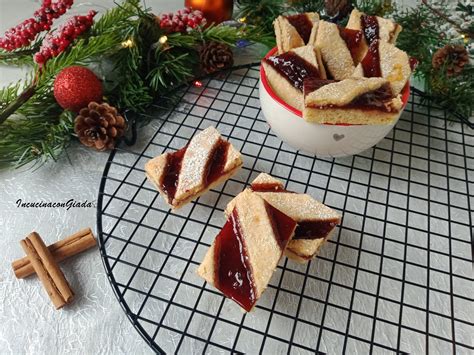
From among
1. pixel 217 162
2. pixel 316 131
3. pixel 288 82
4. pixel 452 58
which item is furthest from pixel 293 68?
pixel 452 58

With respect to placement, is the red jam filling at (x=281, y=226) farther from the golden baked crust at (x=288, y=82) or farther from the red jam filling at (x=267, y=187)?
the golden baked crust at (x=288, y=82)

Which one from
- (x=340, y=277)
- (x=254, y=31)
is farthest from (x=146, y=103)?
(x=340, y=277)

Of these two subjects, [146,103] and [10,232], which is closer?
[10,232]

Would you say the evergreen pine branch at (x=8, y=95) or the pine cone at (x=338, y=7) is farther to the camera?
the pine cone at (x=338, y=7)

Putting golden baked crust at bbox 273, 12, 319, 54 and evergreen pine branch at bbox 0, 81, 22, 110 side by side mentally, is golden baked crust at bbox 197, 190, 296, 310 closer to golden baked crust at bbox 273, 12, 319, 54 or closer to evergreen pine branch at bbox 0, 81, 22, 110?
golden baked crust at bbox 273, 12, 319, 54

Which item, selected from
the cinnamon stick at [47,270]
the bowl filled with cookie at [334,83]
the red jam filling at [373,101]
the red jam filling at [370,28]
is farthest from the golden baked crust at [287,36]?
the cinnamon stick at [47,270]

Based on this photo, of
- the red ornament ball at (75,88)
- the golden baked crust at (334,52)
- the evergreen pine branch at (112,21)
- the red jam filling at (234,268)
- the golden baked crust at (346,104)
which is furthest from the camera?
the evergreen pine branch at (112,21)

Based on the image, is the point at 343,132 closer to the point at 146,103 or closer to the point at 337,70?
the point at 337,70

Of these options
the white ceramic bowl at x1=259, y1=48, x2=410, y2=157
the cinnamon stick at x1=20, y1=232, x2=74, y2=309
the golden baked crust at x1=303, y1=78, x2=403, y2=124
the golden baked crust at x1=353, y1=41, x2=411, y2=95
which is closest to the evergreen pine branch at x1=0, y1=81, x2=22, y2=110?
the cinnamon stick at x1=20, y1=232, x2=74, y2=309
